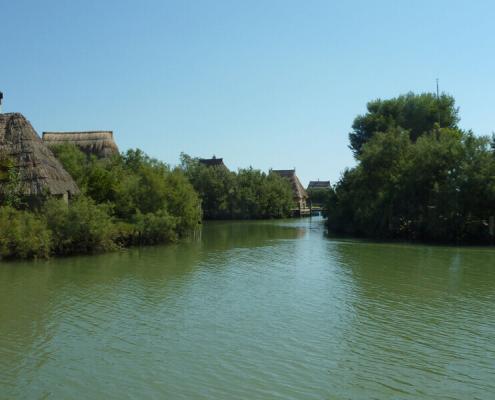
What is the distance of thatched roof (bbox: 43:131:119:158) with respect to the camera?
58378mm

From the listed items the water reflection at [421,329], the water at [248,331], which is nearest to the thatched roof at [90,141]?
the water at [248,331]

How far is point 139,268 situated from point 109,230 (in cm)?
599

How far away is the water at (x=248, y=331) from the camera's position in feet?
33.7

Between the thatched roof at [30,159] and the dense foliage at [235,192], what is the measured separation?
37622 mm

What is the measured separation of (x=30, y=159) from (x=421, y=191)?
2586cm

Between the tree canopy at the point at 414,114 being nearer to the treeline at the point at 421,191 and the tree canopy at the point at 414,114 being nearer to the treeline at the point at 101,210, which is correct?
the treeline at the point at 421,191

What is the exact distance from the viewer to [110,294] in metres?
18.9

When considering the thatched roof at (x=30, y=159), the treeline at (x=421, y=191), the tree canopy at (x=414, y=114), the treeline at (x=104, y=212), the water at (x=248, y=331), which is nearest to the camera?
the water at (x=248, y=331)

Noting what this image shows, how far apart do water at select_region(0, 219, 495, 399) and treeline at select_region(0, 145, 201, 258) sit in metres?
1.91

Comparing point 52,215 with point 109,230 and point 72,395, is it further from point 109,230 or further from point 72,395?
point 72,395

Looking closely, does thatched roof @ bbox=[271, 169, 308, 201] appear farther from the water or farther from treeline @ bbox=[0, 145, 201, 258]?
the water

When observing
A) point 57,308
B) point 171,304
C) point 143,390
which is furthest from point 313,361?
point 57,308

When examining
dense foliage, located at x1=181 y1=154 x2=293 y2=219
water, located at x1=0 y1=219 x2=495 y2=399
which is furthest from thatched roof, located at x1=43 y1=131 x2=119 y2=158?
water, located at x1=0 y1=219 x2=495 y2=399

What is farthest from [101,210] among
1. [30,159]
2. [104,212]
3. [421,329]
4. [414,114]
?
[414,114]
